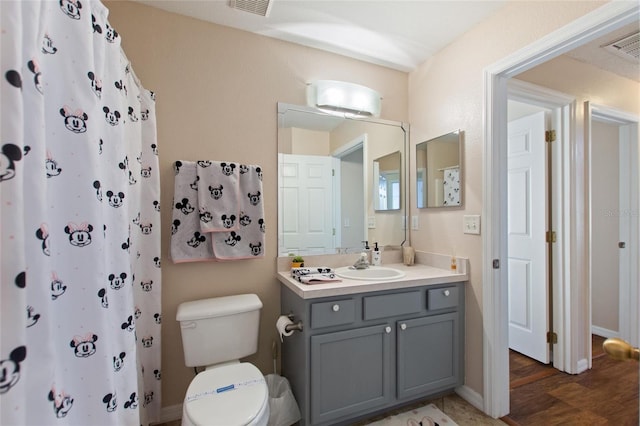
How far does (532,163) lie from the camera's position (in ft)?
7.63

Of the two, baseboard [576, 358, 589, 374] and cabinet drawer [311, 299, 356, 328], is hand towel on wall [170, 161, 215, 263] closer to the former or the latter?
cabinet drawer [311, 299, 356, 328]

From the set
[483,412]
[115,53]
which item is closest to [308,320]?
[483,412]

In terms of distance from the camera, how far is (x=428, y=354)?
175 centimetres

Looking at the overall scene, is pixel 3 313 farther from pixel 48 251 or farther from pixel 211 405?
pixel 211 405

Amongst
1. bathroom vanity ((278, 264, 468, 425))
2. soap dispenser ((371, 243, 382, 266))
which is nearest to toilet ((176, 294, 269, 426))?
bathroom vanity ((278, 264, 468, 425))

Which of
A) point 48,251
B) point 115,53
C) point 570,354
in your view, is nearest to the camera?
point 48,251

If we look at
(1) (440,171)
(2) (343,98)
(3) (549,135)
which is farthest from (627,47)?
(2) (343,98)

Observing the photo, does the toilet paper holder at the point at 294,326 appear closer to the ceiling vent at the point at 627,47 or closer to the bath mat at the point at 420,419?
the bath mat at the point at 420,419

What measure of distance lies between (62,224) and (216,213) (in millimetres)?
1003

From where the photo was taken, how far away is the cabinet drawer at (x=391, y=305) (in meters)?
1.60

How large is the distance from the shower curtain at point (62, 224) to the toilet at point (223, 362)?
1.05 ft

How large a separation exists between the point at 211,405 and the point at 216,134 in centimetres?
147

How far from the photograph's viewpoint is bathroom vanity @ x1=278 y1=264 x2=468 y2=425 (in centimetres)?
150

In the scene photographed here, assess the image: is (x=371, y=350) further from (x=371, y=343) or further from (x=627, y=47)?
(x=627, y=47)
